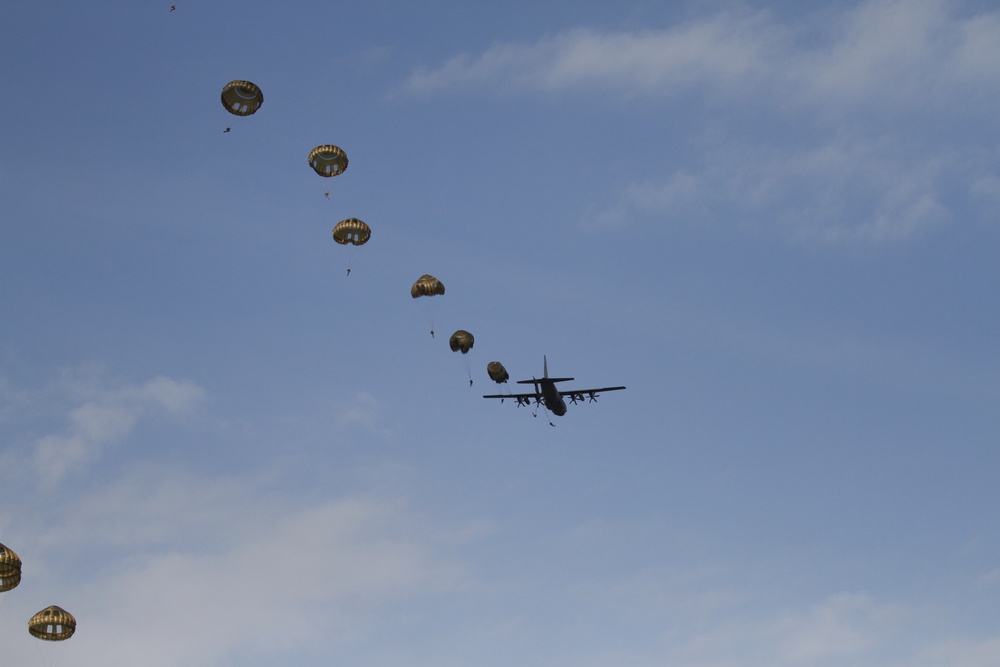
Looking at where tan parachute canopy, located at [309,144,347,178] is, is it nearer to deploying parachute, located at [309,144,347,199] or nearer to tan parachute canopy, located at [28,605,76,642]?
deploying parachute, located at [309,144,347,199]

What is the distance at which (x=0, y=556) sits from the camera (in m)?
65.4

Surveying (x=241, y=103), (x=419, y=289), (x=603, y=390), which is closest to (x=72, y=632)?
(x=419, y=289)

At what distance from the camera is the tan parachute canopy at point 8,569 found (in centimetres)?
6562

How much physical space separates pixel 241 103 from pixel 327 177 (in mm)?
8814

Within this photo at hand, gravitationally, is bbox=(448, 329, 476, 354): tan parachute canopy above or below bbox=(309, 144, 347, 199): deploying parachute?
below

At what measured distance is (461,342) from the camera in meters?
78.8

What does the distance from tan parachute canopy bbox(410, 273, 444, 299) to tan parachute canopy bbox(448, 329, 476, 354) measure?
4362 mm

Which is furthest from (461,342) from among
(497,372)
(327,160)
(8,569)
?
(8,569)

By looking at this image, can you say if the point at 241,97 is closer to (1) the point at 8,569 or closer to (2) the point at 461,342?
(2) the point at 461,342

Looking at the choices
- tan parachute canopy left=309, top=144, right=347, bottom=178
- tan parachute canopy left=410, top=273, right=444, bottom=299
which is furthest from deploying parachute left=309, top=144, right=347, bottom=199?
tan parachute canopy left=410, top=273, right=444, bottom=299

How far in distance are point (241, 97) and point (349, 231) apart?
13.5 m

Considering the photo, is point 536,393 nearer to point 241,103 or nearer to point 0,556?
point 241,103

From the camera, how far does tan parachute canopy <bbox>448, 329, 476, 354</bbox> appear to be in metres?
78.8

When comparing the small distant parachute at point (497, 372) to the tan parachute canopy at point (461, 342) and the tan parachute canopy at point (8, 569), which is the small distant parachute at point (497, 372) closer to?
the tan parachute canopy at point (461, 342)
